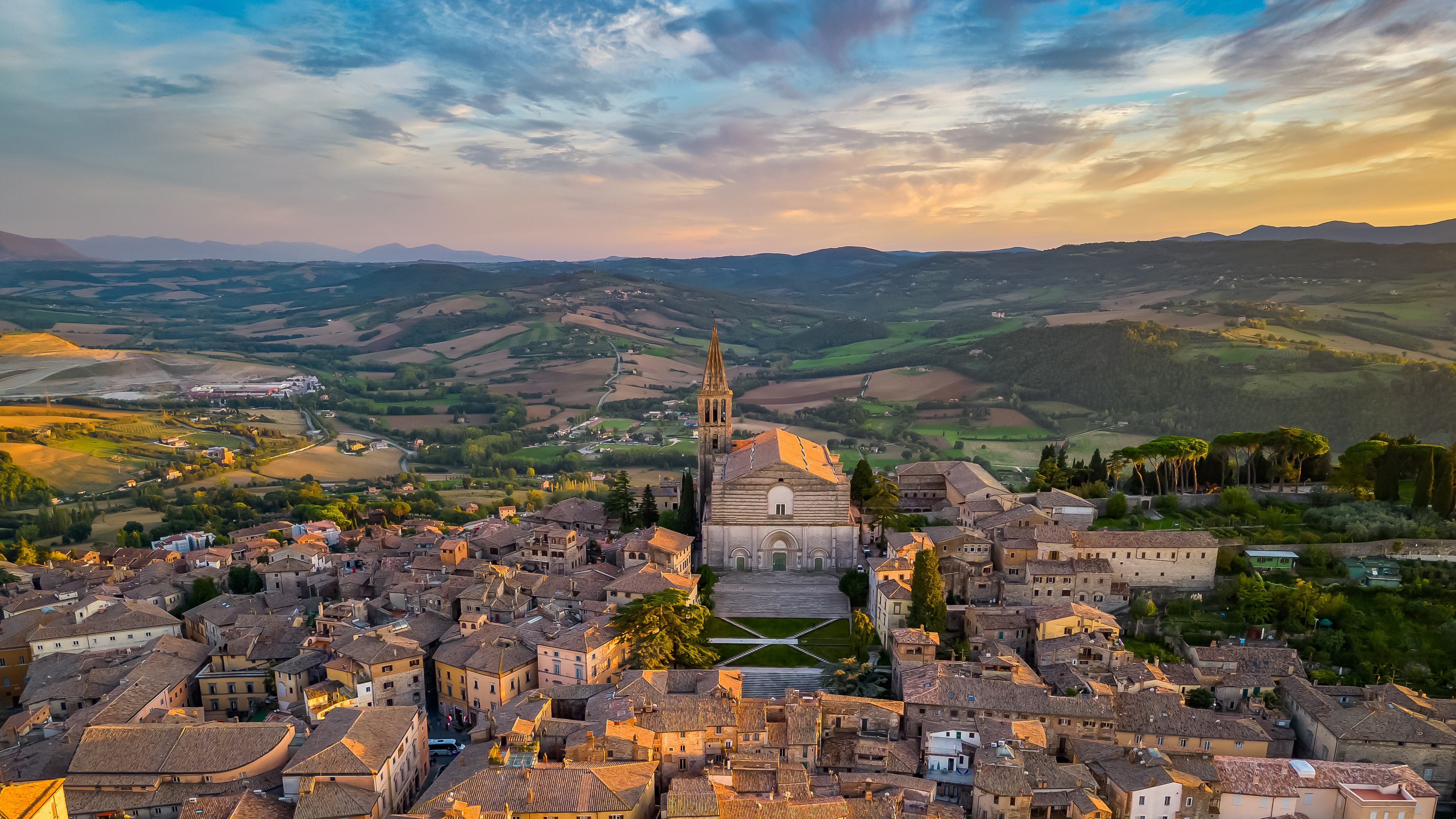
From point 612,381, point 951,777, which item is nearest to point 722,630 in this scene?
point 951,777

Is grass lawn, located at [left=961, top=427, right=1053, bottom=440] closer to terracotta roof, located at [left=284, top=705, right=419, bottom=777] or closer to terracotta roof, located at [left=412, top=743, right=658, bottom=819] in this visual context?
terracotta roof, located at [left=412, top=743, right=658, bottom=819]

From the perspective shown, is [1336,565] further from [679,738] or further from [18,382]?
[18,382]

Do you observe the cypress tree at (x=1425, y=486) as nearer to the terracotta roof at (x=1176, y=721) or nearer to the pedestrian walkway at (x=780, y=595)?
the terracotta roof at (x=1176, y=721)

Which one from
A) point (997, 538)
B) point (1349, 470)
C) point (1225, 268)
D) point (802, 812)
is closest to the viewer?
point (802, 812)

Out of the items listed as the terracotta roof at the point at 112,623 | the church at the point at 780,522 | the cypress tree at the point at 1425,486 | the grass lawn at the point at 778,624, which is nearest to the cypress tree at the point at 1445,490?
the cypress tree at the point at 1425,486

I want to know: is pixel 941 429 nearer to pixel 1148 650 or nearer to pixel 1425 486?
pixel 1425 486

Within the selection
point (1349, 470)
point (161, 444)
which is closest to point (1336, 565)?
point (1349, 470)
